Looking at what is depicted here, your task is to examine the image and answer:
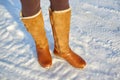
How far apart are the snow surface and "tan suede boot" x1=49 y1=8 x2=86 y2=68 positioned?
0.14ft

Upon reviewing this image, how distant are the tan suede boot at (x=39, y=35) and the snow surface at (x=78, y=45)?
51 millimetres

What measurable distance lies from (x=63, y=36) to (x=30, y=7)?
0.86 ft

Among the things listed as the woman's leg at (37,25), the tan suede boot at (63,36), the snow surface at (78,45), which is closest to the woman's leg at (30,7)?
the woman's leg at (37,25)

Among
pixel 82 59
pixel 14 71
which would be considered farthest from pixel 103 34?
pixel 14 71

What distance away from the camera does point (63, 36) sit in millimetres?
1413

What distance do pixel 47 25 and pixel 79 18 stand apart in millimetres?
266

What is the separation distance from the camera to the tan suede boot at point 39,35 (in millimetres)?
1336

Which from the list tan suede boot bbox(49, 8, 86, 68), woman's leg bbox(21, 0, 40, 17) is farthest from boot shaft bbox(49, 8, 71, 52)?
woman's leg bbox(21, 0, 40, 17)

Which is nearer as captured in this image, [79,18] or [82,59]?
[82,59]

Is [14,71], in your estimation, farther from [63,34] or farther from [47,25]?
[47,25]

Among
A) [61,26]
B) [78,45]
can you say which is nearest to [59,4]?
[61,26]

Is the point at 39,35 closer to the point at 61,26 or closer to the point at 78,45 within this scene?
the point at 61,26

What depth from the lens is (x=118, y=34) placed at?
68.8 inches

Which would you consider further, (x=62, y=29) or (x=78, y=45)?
(x=78, y=45)
